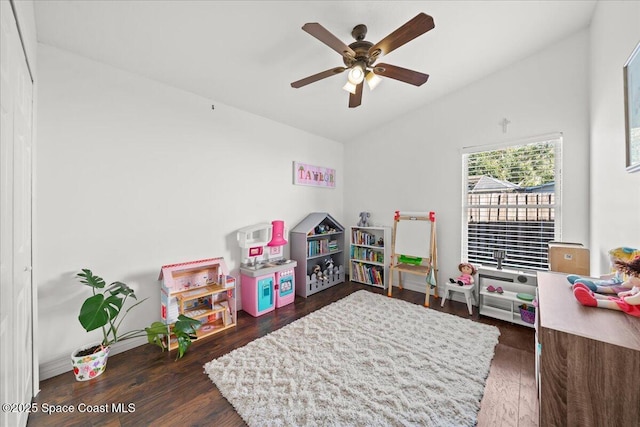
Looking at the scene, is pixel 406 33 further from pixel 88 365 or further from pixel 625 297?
pixel 88 365

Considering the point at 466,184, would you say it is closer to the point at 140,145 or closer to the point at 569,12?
the point at 569,12

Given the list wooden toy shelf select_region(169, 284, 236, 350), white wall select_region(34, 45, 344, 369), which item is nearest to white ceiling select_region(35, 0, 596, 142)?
white wall select_region(34, 45, 344, 369)

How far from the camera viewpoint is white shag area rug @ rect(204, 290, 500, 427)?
1560mm

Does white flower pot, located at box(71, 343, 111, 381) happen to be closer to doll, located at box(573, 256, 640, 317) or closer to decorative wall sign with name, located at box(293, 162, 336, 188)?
decorative wall sign with name, located at box(293, 162, 336, 188)

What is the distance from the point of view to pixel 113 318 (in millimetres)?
1877

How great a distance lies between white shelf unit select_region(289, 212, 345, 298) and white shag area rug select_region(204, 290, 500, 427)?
91 cm

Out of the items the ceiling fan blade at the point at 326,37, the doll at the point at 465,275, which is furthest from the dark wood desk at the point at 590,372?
the doll at the point at 465,275

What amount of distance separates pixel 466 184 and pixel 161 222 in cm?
380

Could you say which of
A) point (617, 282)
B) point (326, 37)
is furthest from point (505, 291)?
point (326, 37)

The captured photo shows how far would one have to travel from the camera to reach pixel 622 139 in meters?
1.59

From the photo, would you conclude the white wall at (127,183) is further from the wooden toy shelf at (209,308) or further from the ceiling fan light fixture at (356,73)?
the ceiling fan light fixture at (356,73)

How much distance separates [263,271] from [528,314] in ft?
9.71

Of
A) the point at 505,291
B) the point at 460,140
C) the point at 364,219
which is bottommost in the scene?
the point at 505,291

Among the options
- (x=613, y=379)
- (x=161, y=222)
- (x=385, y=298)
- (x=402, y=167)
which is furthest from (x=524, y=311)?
(x=161, y=222)
